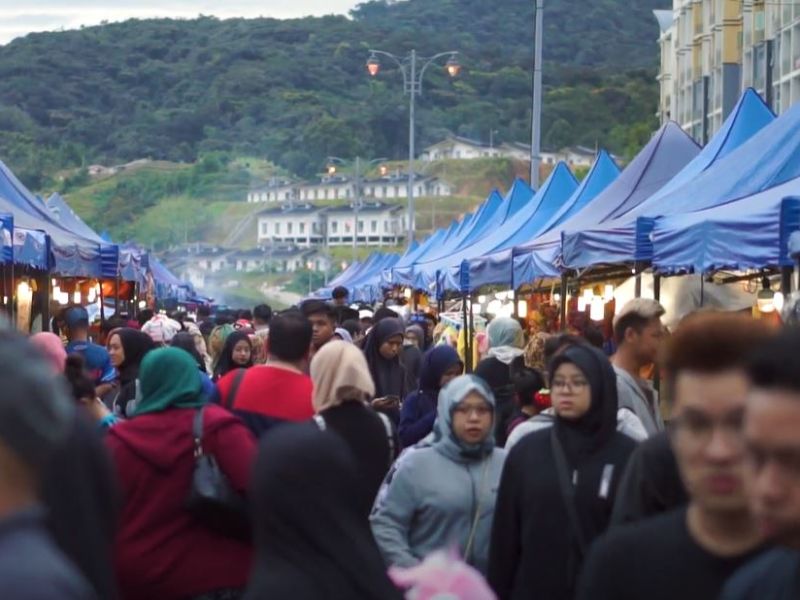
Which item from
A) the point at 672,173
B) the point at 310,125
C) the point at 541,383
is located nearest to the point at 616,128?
the point at 310,125

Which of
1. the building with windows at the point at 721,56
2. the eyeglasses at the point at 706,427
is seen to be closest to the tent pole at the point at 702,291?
the eyeglasses at the point at 706,427

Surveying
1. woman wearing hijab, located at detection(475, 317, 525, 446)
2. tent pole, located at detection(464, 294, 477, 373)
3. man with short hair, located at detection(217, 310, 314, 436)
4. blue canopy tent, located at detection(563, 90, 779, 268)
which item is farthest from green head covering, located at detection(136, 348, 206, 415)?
tent pole, located at detection(464, 294, 477, 373)

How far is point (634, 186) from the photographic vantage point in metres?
20.3

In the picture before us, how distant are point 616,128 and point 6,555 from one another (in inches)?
6889

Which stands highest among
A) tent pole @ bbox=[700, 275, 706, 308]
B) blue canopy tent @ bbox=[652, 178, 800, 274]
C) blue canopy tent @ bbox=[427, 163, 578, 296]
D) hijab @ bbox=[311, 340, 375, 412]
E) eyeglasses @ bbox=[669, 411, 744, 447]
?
blue canopy tent @ bbox=[427, 163, 578, 296]

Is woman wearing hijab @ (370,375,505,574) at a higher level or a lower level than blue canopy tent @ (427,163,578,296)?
lower

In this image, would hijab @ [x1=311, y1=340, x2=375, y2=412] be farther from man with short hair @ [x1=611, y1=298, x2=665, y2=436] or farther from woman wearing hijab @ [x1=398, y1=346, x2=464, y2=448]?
woman wearing hijab @ [x1=398, y1=346, x2=464, y2=448]

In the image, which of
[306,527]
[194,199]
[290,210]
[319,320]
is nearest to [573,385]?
[306,527]

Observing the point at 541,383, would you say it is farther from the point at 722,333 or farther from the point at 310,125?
the point at 310,125

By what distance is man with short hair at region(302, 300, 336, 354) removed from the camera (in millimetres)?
12297

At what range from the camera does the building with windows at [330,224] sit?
Answer: 592ft

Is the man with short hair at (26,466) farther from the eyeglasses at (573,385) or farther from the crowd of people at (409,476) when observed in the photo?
the eyeglasses at (573,385)

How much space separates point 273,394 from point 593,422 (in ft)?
5.29

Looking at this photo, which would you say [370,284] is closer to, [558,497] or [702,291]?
[702,291]
